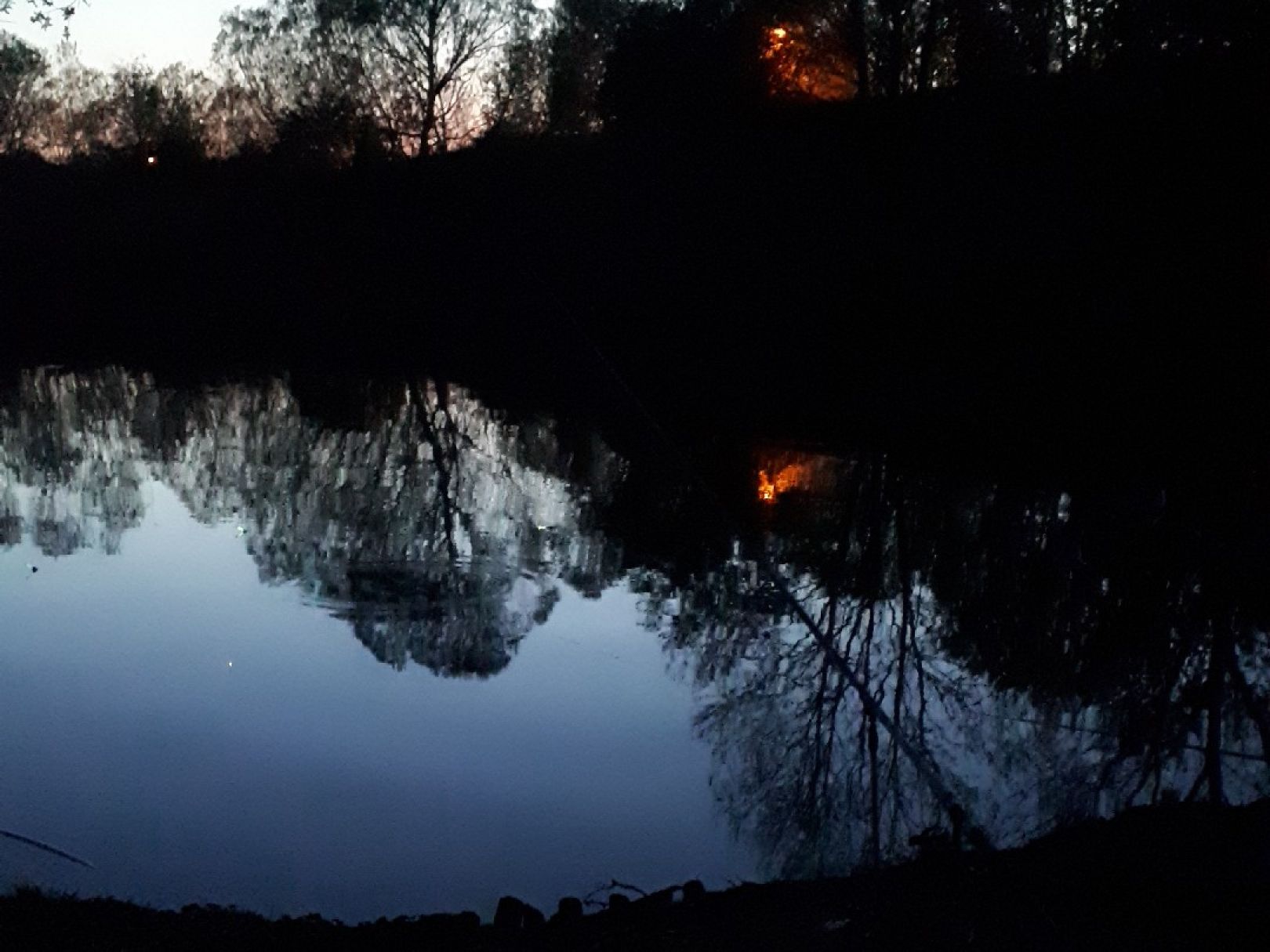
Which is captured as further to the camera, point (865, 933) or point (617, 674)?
point (617, 674)

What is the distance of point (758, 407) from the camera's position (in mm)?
20641

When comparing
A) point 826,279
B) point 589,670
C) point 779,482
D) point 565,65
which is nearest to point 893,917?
point 589,670

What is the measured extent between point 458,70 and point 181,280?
1579 centimetres

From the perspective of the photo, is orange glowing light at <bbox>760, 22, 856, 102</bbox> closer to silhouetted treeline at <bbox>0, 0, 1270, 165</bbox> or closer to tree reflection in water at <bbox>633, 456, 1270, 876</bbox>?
silhouetted treeline at <bbox>0, 0, 1270, 165</bbox>

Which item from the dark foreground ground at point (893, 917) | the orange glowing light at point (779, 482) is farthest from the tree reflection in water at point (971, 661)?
the dark foreground ground at point (893, 917)

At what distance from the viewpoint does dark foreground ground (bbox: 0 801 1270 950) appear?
5.03 m

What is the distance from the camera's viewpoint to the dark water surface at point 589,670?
6766 millimetres

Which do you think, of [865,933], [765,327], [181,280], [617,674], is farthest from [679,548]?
[181,280]

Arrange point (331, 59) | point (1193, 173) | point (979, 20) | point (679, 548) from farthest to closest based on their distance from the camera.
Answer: point (331, 59) → point (979, 20) → point (1193, 173) → point (679, 548)

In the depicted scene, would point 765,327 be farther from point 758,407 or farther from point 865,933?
point 865,933

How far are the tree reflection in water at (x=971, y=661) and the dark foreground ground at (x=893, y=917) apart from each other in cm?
96

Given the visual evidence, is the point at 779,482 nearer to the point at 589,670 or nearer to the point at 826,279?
the point at 589,670

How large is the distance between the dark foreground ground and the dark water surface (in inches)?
28.7

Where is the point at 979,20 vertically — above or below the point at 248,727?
above
